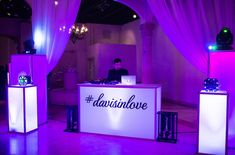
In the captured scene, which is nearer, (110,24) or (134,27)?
(134,27)

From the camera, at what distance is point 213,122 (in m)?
3.79

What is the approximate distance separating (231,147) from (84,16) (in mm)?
10031

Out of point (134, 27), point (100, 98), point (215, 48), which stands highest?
point (134, 27)

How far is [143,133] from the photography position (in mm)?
4602

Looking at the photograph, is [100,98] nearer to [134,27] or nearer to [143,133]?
[143,133]

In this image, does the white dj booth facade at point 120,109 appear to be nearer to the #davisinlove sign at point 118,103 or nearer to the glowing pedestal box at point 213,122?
the #davisinlove sign at point 118,103

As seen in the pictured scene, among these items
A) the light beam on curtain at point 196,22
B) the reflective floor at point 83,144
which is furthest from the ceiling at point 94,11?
the reflective floor at point 83,144

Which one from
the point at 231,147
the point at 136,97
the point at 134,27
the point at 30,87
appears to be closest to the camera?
the point at 231,147

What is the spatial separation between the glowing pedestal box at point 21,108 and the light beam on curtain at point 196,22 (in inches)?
116

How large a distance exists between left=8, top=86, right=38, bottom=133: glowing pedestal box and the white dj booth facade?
0.99 m

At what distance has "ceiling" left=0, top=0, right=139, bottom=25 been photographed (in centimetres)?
999

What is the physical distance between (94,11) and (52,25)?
6.25 metres

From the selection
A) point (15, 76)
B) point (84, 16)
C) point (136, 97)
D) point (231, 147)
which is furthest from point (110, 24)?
point (231, 147)

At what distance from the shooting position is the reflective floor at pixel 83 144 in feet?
12.9
